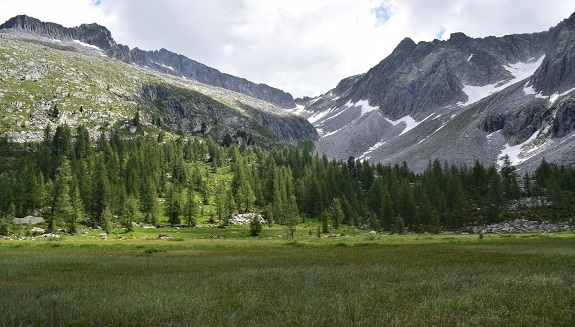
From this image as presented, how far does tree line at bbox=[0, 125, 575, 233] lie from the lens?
322 feet

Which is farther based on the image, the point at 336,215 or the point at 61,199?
the point at 336,215

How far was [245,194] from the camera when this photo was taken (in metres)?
134

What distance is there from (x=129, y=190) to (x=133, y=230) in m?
38.1

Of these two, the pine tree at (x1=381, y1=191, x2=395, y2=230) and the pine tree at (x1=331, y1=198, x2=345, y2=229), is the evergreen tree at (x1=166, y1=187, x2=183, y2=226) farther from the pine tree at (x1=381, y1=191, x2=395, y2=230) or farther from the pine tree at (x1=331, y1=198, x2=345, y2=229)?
the pine tree at (x1=381, y1=191, x2=395, y2=230)

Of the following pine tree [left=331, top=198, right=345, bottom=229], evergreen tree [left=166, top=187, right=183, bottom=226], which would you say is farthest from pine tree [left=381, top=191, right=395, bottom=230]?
evergreen tree [left=166, top=187, right=183, bottom=226]

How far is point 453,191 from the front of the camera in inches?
4722

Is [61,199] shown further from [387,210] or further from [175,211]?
[387,210]

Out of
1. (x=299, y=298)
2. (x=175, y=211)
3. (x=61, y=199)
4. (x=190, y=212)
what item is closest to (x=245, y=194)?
(x=190, y=212)

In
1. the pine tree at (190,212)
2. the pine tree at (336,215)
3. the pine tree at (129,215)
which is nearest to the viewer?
the pine tree at (129,215)

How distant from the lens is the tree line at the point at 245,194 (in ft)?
322

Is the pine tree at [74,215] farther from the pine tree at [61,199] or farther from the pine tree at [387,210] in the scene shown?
the pine tree at [387,210]

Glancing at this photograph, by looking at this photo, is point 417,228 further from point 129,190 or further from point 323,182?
point 129,190

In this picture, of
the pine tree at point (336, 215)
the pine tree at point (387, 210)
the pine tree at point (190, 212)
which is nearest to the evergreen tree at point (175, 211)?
the pine tree at point (190, 212)

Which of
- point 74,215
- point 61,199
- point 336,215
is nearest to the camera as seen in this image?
point 61,199
